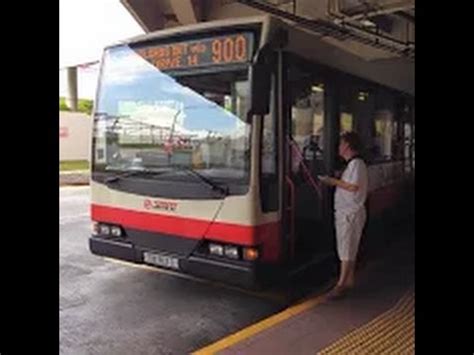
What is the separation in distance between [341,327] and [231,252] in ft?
3.97

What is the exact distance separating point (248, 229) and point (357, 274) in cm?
242

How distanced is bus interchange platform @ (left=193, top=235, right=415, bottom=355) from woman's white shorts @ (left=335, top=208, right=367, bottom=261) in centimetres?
52

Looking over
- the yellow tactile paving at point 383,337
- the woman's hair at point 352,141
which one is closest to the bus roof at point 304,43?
the woman's hair at point 352,141

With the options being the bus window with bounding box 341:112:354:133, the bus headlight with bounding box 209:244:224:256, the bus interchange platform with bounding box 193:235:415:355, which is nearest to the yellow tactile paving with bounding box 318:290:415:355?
the bus interchange platform with bounding box 193:235:415:355

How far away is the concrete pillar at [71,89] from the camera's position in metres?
28.8

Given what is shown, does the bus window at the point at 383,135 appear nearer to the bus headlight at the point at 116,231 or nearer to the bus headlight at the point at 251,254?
the bus headlight at the point at 251,254

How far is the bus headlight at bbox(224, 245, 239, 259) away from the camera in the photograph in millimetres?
4934

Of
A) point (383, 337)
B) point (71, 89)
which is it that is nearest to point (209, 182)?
point (383, 337)

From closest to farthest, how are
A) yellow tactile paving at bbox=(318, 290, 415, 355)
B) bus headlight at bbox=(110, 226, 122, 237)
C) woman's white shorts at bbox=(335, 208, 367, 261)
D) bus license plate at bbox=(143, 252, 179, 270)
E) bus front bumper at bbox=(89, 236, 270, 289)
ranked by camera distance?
yellow tactile paving at bbox=(318, 290, 415, 355) → bus front bumper at bbox=(89, 236, 270, 289) → bus license plate at bbox=(143, 252, 179, 270) → woman's white shorts at bbox=(335, 208, 367, 261) → bus headlight at bbox=(110, 226, 122, 237)

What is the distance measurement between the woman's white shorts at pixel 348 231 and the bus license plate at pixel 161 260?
1.70 meters

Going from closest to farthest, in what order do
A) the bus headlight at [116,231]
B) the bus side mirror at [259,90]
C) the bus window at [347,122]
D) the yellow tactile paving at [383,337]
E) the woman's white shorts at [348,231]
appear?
1. the yellow tactile paving at [383,337]
2. the bus side mirror at [259,90]
3. the woman's white shorts at [348,231]
4. the bus headlight at [116,231]
5. the bus window at [347,122]

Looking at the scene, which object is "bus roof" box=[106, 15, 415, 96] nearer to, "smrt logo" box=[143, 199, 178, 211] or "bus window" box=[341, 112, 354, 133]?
"bus window" box=[341, 112, 354, 133]

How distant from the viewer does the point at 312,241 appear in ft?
19.7
